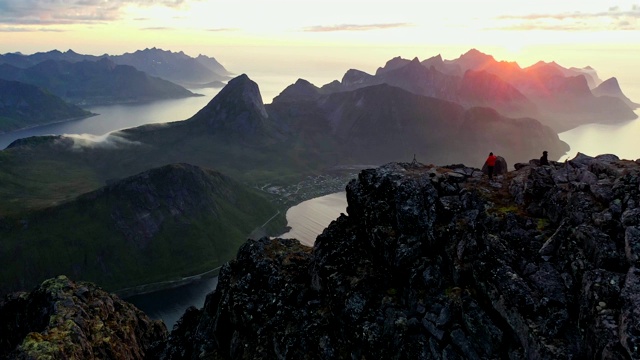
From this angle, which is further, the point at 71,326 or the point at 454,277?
the point at 71,326

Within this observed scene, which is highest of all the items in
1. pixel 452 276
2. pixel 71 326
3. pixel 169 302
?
pixel 452 276

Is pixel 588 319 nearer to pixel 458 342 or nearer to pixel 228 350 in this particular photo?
pixel 458 342

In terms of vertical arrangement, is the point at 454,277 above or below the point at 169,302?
above

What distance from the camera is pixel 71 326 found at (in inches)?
2911

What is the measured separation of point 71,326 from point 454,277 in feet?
222

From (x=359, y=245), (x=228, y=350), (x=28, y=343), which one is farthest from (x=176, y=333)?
(x=359, y=245)

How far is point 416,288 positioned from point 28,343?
62803mm

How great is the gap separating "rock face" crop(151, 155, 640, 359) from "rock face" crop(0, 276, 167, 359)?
23.0 metres

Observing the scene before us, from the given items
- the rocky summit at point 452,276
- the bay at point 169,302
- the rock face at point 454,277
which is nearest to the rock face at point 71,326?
the rocky summit at point 452,276

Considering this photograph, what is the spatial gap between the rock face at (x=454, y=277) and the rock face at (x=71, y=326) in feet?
75.5

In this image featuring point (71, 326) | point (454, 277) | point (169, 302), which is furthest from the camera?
point (169, 302)

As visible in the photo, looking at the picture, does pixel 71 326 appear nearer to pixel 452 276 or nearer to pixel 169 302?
pixel 452 276

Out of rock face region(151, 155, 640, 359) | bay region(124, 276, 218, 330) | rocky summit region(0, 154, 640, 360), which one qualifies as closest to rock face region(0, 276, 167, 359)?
rocky summit region(0, 154, 640, 360)

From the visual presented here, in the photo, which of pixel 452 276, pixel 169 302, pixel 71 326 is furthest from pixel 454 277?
pixel 169 302
